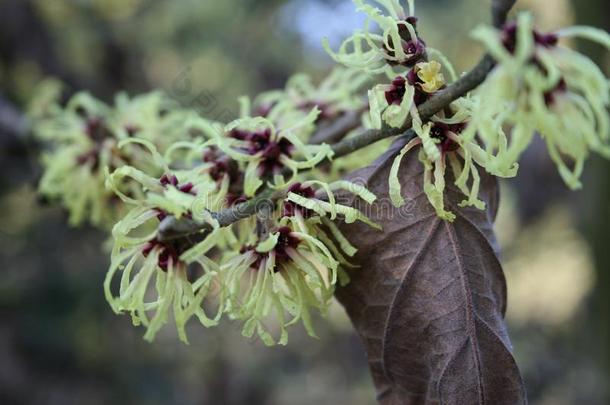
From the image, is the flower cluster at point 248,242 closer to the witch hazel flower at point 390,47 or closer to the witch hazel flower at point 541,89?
the witch hazel flower at point 390,47

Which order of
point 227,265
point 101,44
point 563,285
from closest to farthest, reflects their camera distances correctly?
point 227,265
point 101,44
point 563,285

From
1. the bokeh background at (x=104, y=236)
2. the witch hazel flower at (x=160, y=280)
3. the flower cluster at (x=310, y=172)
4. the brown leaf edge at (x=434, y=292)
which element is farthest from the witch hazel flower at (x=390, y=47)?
the bokeh background at (x=104, y=236)

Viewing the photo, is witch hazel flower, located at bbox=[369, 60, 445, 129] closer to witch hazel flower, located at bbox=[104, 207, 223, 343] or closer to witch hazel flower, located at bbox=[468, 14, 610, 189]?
witch hazel flower, located at bbox=[468, 14, 610, 189]

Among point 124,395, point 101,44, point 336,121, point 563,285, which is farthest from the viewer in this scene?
point 563,285

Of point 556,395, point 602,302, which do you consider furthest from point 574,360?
point 602,302

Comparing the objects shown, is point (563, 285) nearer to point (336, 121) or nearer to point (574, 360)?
point (574, 360)

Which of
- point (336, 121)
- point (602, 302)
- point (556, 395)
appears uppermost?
point (336, 121)
